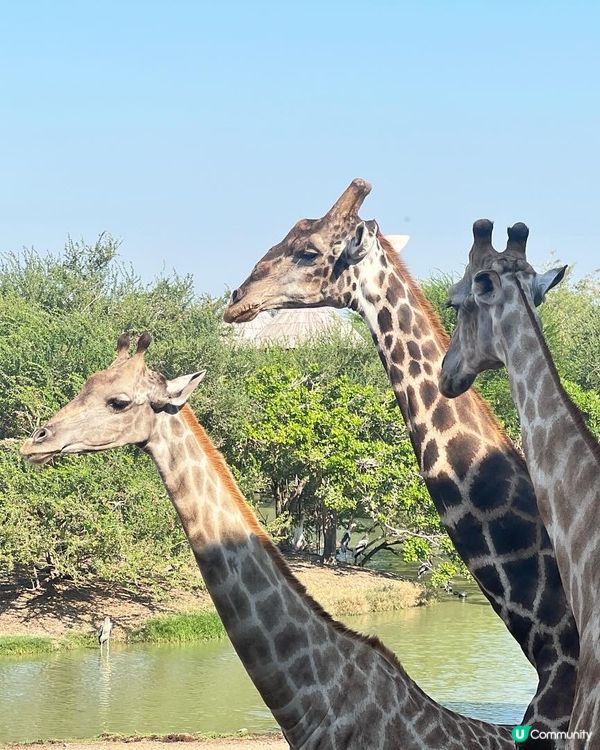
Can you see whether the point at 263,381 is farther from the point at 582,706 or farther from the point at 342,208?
the point at 582,706

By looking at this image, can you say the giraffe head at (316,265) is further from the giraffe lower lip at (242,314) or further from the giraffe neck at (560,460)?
the giraffe neck at (560,460)

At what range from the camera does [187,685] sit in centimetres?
2323

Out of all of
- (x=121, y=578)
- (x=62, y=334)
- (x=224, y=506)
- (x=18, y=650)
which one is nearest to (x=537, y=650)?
(x=224, y=506)

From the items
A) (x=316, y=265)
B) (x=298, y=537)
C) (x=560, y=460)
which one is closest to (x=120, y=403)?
(x=316, y=265)

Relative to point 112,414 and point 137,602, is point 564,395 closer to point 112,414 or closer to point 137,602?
point 112,414

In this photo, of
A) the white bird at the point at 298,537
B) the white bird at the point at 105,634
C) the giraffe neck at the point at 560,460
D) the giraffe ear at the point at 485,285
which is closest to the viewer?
the giraffe neck at the point at 560,460

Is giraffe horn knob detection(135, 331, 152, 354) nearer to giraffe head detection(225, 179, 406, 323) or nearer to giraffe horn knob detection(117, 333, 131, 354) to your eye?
giraffe horn knob detection(117, 333, 131, 354)

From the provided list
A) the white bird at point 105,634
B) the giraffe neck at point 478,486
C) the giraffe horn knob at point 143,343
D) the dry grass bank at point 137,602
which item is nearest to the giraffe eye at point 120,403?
the giraffe horn knob at point 143,343

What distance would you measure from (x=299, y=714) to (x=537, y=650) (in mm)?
1471

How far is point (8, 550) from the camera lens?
90.4 ft

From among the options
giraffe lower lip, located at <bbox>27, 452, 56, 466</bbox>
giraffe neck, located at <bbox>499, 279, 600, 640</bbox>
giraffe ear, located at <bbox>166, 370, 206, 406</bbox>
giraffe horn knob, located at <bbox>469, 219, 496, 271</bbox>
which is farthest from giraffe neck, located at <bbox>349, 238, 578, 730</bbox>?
giraffe lower lip, located at <bbox>27, 452, 56, 466</bbox>

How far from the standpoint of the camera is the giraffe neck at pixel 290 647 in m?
6.90

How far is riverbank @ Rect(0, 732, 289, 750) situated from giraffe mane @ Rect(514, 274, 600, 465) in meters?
11.9

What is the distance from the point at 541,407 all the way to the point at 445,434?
2.70m
